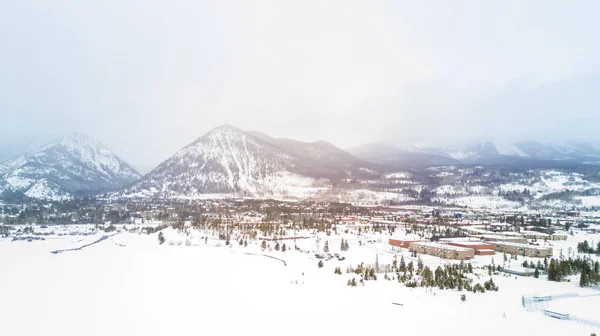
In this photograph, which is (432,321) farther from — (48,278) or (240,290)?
(48,278)

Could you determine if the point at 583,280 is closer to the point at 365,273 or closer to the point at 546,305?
the point at 546,305

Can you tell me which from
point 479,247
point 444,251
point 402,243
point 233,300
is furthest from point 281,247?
point 479,247

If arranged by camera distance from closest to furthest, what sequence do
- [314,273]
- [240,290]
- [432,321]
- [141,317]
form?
[432,321]
[141,317]
[240,290]
[314,273]

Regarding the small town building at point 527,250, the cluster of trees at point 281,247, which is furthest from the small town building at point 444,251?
the cluster of trees at point 281,247

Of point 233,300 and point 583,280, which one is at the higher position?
point 583,280

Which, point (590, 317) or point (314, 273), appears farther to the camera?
point (314, 273)

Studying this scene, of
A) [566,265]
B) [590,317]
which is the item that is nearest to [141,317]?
[590,317]
